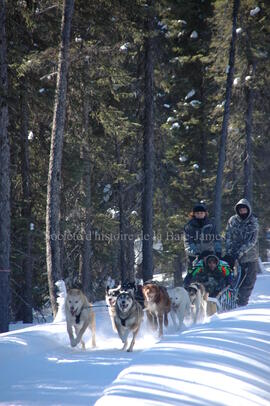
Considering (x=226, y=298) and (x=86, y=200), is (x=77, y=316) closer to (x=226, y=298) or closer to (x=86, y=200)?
(x=226, y=298)

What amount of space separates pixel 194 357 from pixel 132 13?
1085 cm

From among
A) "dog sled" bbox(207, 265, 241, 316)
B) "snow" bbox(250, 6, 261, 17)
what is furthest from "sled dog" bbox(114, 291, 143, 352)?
"snow" bbox(250, 6, 261, 17)

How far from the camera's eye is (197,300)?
11.1 m

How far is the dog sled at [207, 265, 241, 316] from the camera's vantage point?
1173cm

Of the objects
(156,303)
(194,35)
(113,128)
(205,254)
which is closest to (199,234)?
(205,254)

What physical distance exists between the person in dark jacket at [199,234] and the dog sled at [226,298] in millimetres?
669

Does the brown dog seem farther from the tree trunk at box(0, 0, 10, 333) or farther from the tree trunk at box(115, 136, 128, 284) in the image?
the tree trunk at box(115, 136, 128, 284)

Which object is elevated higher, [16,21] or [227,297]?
[16,21]

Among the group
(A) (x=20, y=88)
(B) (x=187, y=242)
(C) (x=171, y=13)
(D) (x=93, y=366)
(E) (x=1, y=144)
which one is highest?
(C) (x=171, y=13)

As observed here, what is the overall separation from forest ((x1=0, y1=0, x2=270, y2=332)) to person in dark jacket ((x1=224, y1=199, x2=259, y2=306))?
398 centimetres

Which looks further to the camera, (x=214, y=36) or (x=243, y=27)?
(x=214, y=36)

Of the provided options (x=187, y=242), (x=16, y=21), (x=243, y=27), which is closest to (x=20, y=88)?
(x=16, y=21)

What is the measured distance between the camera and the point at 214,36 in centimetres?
2216

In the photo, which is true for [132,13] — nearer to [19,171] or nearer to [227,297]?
[19,171]
